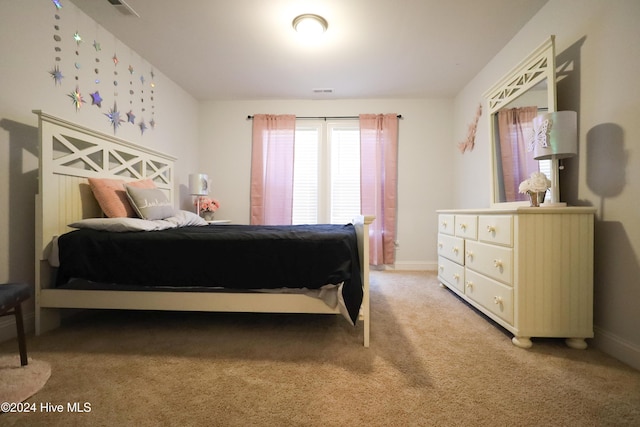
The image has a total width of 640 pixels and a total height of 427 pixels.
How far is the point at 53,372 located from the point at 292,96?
3562 mm

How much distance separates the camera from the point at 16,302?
3.96 ft

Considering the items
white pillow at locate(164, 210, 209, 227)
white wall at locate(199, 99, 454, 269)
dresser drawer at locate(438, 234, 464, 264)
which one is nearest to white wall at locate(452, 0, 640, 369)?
dresser drawer at locate(438, 234, 464, 264)

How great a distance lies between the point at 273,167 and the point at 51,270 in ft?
8.36

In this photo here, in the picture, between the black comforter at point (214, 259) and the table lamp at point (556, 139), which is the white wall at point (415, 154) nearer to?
the table lamp at point (556, 139)

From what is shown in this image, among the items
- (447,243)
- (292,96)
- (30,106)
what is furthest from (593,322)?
(30,106)

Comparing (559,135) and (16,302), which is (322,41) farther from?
(16,302)

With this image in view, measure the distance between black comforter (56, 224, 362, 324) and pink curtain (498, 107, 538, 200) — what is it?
1614mm

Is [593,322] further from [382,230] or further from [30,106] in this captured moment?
[30,106]

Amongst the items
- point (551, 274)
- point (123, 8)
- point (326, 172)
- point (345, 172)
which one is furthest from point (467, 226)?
point (123, 8)

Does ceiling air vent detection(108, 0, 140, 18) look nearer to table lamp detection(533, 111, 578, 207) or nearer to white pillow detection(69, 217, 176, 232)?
white pillow detection(69, 217, 176, 232)

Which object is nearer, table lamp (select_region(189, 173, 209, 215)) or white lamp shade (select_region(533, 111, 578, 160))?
white lamp shade (select_region(533, 111, 578, 160))

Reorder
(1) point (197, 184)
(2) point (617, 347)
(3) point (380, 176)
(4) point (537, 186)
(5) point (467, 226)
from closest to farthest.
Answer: (2) point (617, 347) → (4) point (537, 186) → (5) point (467, 226) → (1) point (197, 184) → (3) point (380, 176)

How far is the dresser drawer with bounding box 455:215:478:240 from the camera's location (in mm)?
1979

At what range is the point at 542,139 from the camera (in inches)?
66.1
